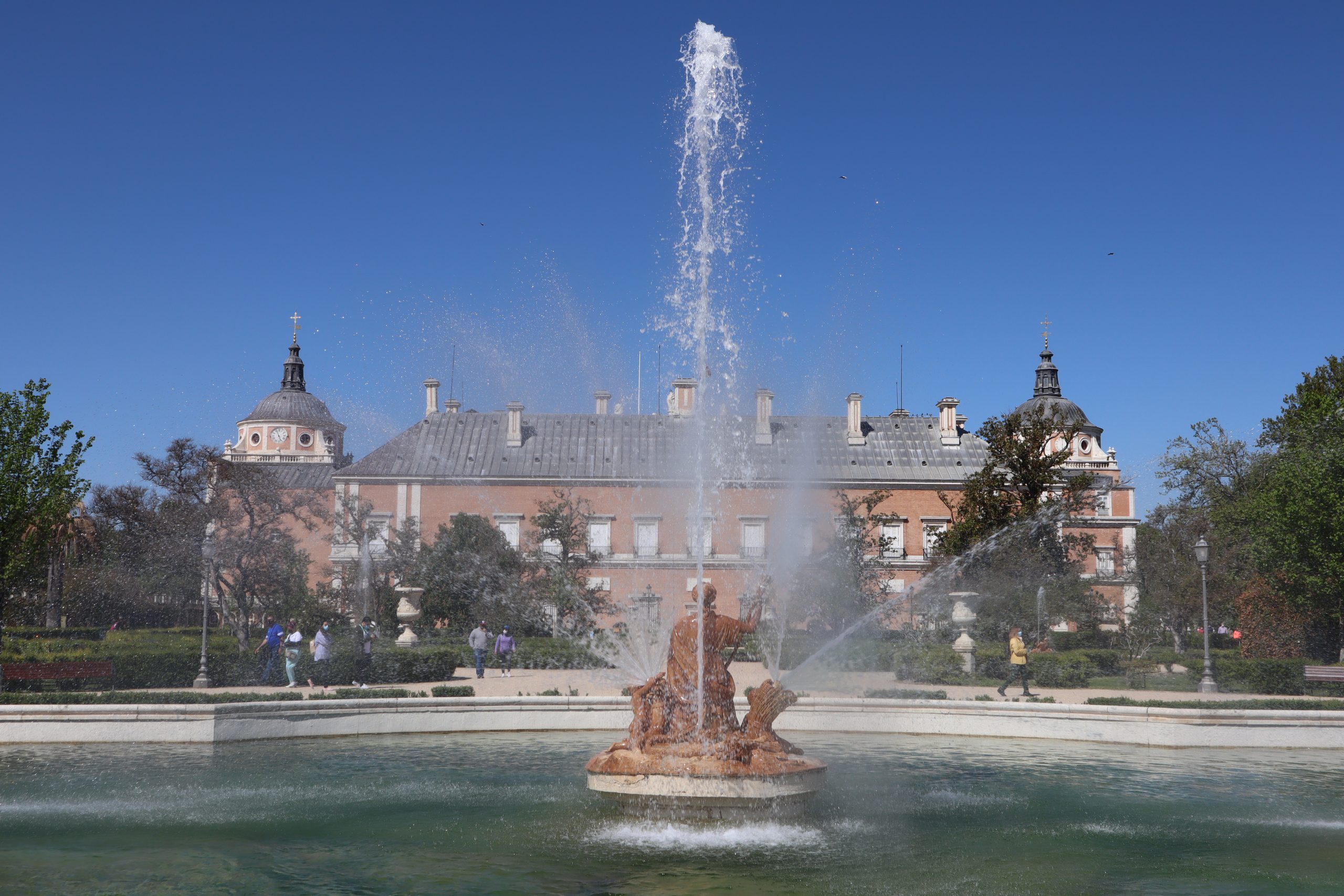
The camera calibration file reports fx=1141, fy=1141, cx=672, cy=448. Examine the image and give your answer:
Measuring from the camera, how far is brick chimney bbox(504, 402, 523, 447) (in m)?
52.5

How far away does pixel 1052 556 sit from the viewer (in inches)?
1305

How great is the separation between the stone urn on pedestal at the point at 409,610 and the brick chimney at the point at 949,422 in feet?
101

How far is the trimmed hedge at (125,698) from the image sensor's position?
51.4 ft

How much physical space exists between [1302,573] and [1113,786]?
18.9 m

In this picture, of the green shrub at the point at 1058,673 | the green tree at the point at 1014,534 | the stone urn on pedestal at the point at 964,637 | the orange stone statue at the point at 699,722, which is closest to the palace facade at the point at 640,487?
the green tree at the point at 1014,534

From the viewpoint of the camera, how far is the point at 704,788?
A: 10133 mm

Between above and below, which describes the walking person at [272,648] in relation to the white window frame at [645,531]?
below

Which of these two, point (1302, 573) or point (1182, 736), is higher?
point (1302, 573)

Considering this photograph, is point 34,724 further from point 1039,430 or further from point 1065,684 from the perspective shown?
point 1039,430

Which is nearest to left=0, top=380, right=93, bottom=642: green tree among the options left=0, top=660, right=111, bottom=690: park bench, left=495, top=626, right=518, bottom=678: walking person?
left=0, top=660, right=111, bottom=690: park bench

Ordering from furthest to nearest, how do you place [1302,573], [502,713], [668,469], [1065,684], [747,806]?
1. [1302,573]
2. [1065,684]
3. [668,469]
4. [502,713]
5. [747,806]

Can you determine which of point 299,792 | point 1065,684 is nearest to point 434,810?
point 299,792

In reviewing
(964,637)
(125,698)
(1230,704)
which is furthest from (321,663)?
(1230,704)

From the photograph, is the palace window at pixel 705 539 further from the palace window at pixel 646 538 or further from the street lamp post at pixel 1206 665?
the street lamp post at pixel 1206 665
